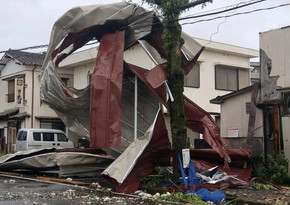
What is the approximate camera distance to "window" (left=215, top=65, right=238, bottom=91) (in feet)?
90.3

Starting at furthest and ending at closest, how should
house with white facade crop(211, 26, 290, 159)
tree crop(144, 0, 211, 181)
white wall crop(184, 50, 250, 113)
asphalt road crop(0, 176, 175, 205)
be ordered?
white wall crop(184, 50, 250, 113)
house with white facade crop(211, 26, 290, 159)
tree crop(144, 0, 211, 181)
asphalt road crop(0, 176, 175, 205)

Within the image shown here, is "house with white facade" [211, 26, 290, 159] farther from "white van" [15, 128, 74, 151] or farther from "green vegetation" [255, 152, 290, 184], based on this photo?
"white van" [15, 128, 74, 151]

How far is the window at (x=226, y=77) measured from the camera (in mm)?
27531

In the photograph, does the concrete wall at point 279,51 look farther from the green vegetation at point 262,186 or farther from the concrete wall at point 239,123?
the green vegetation at point 262,186

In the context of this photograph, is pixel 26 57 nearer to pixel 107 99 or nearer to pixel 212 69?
pixel 212 69

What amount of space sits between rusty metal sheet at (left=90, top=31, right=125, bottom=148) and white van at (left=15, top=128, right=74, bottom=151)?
48.1 feet

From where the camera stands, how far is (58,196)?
36.5ft

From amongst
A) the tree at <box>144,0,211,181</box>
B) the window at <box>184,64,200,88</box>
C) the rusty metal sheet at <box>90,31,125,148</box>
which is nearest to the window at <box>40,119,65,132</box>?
the window at <box>184,64,200,88</box>

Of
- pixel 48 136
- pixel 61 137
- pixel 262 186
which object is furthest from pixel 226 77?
pixel 262 186

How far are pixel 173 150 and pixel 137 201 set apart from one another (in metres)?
2.32

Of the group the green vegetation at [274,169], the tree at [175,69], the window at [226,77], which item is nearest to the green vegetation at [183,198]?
the tree at [175,69]

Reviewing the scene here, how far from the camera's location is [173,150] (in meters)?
12.3

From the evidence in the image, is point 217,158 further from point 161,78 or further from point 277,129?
point 161,78

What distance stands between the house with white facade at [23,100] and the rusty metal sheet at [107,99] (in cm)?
2024
